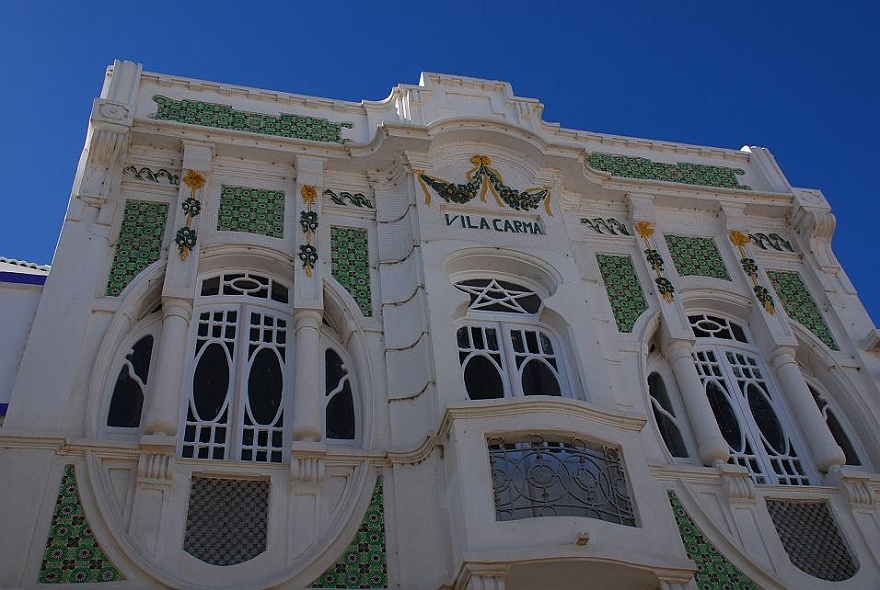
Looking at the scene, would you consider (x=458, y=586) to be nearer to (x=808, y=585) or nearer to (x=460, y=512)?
(x=460, y=512)

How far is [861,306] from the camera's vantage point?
13594mm

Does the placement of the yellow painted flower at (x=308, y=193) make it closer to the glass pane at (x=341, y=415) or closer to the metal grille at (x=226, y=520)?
the glass pane at (x=341, y=415)

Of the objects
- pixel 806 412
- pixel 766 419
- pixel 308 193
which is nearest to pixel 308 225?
pixel 308 193

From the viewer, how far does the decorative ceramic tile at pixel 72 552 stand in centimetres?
809

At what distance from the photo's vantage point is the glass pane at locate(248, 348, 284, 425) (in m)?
10.3

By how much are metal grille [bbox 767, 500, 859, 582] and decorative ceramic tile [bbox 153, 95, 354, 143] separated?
7895 mm

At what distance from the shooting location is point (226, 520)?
353 inches

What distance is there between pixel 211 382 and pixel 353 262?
100 inches

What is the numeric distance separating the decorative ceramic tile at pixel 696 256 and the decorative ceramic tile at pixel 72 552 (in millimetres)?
8754

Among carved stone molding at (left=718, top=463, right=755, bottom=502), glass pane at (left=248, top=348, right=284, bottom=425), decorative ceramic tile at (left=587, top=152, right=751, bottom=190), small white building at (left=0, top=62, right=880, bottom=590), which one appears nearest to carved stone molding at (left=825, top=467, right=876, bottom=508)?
small white building at (left=0, top=62, right=880, bottom=590)

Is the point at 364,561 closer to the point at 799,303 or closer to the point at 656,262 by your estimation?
the point at 656,262

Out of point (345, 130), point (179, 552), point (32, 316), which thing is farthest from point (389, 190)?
point (179, 552)

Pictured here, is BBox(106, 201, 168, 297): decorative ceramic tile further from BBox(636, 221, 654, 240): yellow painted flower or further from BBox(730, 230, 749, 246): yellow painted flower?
BBox(730, 230, 749, 246): yellow painted flower

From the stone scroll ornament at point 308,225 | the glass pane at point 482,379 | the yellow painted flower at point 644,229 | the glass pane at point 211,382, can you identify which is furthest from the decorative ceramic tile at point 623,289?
the glass pane at point 211,382
